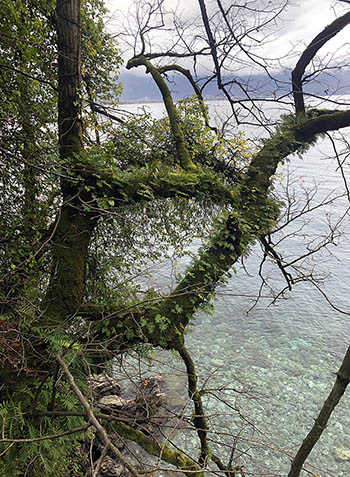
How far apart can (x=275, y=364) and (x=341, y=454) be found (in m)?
3.01

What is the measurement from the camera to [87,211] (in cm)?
395

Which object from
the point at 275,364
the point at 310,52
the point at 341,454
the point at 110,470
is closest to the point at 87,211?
the point at 310,52

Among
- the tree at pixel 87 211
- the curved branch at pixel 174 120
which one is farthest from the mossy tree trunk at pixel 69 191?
the curved branch at pixel 174 120

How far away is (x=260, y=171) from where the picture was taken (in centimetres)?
489

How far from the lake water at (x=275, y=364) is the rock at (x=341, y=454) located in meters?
0.02

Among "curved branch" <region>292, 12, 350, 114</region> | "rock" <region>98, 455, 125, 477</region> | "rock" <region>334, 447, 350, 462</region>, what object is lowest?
"rock" <region>98, 455, 125, 477</region>

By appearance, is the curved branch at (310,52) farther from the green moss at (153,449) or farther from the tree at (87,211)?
the green moss at (153,449)

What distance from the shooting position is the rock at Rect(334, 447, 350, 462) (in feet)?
22.3

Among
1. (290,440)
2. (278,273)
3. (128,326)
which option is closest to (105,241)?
(128,326)

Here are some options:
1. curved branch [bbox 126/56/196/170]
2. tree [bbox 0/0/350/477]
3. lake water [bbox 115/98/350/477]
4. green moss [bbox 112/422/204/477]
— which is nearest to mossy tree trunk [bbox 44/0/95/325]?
tree [bbox 0/0/350/477]

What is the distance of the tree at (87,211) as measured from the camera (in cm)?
324

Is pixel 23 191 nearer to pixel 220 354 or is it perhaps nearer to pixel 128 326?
pixel 128 326

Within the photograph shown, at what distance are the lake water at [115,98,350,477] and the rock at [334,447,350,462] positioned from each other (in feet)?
0.07

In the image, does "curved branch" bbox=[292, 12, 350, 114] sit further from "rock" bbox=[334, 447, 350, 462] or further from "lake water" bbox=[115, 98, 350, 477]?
"rock" bbox=[334, 447, 350, 462]
